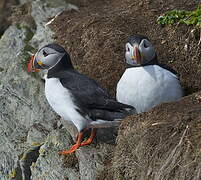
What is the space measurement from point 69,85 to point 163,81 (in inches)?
42.8

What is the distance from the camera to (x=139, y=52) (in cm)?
612

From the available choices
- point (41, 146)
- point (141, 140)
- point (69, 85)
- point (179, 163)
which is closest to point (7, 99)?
point (41, 146)

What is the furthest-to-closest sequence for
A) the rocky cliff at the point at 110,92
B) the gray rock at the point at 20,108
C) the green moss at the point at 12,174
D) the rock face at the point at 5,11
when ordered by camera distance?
1. the rock face at the point at 5,11
2. the gray rock at the point at 20,108
3. the green moss at the point at 12,174
4. the rocky cliff at the point at 110,92

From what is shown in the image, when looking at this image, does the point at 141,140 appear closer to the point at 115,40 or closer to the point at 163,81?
the point at 163,81

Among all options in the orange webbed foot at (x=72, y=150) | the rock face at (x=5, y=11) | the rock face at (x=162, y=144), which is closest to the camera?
the rock face at (x=162, y=144)

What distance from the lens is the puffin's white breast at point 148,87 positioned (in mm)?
6043

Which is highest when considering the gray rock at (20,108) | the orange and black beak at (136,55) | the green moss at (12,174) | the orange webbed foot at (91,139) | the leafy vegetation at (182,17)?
the orange and black beak at (136,55)

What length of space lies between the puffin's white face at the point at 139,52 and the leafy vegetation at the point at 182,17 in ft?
4.01

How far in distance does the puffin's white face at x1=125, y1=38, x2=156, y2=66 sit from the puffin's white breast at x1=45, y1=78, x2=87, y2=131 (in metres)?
0.89

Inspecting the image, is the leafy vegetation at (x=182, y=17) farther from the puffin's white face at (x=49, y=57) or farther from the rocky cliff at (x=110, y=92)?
the puffin's white face at (x=49, y=57)

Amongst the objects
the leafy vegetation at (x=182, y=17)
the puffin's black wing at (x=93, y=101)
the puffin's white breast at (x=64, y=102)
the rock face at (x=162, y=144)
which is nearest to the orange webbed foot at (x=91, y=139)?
the puffin's white breast at (x=64, y=102)

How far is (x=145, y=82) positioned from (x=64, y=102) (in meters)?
0.96

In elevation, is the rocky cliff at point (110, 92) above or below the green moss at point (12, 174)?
above

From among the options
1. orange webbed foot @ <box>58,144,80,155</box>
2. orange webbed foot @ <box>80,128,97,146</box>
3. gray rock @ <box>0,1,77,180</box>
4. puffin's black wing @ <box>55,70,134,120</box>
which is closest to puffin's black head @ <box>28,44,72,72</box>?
puffin's black wing @ <box>55,70,134,120</box>
